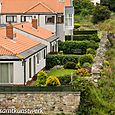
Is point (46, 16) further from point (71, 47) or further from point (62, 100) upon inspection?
point (62, 100)

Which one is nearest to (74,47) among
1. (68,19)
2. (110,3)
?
(68,19)

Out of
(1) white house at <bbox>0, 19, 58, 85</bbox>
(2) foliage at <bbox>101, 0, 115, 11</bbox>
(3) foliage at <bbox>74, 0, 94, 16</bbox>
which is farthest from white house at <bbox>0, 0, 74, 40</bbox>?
(2) foliage at <bbox>101, 0, 115, 11</bbox>

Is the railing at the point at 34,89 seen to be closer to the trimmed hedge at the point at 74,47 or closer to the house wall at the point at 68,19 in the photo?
the trimmed hedge at the point at 74,47

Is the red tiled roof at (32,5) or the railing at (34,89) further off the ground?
the red tiled roof at (32,5)

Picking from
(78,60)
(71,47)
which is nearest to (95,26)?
(71,47)

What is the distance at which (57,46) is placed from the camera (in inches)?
2096

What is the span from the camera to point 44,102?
2584 centimetres

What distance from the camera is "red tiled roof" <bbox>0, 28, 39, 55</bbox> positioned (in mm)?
31752

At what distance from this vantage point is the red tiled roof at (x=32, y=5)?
6181 cm

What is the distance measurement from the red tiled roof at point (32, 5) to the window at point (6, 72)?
31.4 meters

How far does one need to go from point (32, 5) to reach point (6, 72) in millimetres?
34225

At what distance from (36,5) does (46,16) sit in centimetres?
317

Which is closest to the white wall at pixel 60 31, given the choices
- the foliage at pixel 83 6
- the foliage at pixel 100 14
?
the foliage at pixel 100 14

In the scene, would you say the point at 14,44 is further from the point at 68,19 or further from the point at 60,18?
the point at 68,19
